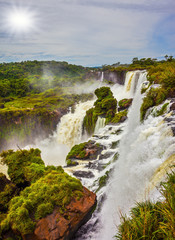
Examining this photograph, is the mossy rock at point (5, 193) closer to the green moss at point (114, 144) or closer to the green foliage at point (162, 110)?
the green moss at point (114, 144)

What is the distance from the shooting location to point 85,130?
25.1 metres

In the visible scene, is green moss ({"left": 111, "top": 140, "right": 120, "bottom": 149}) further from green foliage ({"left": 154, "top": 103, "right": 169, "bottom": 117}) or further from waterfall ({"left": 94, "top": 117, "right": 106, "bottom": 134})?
waterfall ({"left": 94, "top": 117, "right": 106, "bottom": 134})

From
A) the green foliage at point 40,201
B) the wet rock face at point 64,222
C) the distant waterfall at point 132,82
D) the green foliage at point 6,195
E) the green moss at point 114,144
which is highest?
the distant waterfall at point 132,82

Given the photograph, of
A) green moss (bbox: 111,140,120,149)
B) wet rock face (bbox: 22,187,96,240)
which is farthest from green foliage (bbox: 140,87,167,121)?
wet rock face (bbox: 22,187,96,240)

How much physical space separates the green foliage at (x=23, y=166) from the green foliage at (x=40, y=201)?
4.35ft

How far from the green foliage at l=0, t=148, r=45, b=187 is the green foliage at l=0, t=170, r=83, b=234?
1325 mm

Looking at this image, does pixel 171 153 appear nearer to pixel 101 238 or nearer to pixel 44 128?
pixel 101 238

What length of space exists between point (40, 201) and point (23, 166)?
3689 millimetres

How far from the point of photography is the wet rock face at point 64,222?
4.67 m

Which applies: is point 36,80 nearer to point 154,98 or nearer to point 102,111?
point 102,111

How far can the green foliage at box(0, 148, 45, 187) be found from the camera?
765 centimetres

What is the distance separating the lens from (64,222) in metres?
4.98

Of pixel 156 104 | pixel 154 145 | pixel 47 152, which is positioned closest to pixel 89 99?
pixel 47 152

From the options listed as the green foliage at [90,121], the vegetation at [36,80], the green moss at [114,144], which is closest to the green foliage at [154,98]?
the green moss at [114,144]
